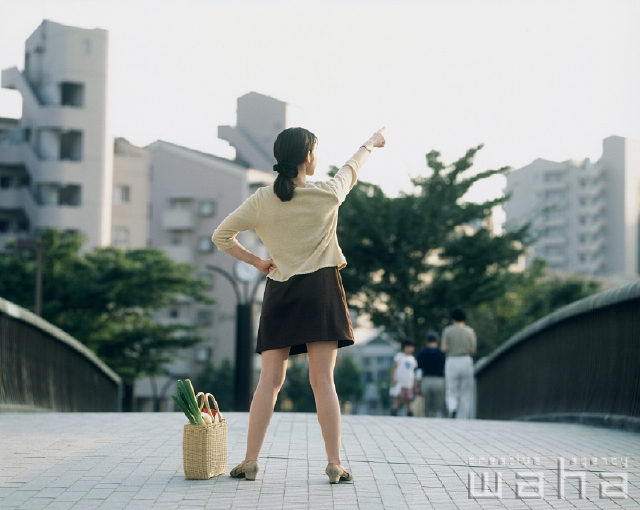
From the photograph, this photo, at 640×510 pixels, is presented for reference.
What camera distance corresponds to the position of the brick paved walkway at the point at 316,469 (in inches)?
178

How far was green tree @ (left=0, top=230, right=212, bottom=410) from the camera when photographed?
119 ft

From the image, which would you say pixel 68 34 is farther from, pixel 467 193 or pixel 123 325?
pixel 467 193

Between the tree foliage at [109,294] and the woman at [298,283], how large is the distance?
104 feet

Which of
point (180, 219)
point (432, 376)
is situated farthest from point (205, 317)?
point (432, 376)

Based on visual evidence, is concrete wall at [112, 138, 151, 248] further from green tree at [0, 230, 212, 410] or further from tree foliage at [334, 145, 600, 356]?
tree foliage at [334, 145, 600, 356]

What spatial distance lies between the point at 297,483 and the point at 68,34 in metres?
54.7

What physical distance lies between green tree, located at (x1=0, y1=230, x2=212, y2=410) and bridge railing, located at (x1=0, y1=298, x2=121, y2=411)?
1975 cm

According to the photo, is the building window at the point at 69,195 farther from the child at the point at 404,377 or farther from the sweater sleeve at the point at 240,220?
the sweater sleeve at the point at 240,220

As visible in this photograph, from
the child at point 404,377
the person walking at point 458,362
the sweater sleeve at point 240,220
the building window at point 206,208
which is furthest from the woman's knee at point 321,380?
the building window at point 206,208

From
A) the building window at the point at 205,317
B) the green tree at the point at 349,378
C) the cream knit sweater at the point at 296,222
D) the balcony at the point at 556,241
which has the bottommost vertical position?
the green tree at the point at 349,378

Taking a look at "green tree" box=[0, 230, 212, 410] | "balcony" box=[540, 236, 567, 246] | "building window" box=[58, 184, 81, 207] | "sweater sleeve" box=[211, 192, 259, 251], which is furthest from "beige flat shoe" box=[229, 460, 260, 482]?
"balcony" box=[540, 236, 567, 246]

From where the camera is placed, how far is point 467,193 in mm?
26375

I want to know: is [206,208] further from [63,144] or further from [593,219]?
[593,219]

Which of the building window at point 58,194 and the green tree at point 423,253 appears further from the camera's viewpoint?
the building window at point 58,194
